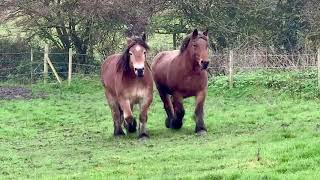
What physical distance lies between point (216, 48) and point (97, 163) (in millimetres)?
18037

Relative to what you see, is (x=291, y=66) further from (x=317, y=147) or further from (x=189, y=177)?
(x=189, y=177)

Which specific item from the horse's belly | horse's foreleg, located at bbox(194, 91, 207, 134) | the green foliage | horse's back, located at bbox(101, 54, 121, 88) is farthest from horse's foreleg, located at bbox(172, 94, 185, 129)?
the green foliage

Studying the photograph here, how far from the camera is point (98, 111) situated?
18.5 m

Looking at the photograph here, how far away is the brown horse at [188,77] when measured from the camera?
13.1m

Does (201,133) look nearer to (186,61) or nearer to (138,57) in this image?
(186,61)

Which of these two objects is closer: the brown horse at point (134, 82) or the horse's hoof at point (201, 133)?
the brown horse at point (134, 82)

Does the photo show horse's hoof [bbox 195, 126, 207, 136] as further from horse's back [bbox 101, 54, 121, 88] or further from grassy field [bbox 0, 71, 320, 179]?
horse's back [bbox 101, 54, 121, 88]

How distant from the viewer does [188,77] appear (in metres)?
13.5

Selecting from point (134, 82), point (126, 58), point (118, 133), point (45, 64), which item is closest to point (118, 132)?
point (118, 133)

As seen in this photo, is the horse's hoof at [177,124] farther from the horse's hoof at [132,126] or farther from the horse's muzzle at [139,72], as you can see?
the horse's muzzle at [139,72]

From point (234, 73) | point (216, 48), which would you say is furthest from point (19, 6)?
point (234, 73)

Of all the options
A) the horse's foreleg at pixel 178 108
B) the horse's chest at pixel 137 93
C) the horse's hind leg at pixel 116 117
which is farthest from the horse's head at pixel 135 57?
the horse's foreleg at pixel 178 108

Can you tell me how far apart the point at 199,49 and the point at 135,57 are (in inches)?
51.7

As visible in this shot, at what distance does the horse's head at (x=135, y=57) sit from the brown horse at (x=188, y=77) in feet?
3.31
